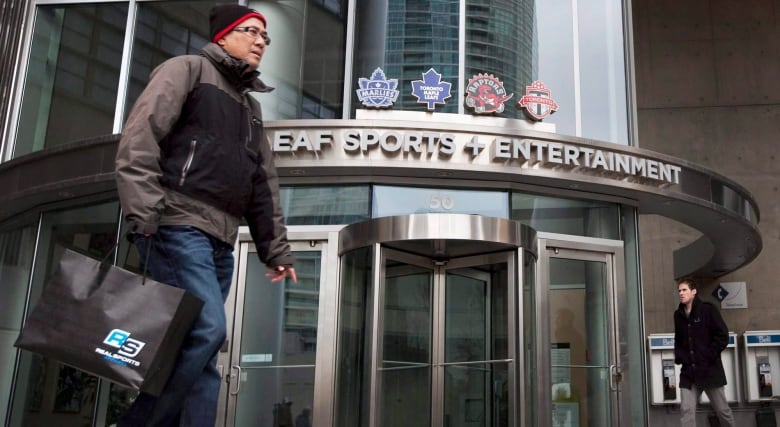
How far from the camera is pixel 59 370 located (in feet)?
30.5

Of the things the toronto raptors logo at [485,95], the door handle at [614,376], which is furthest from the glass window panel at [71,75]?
the door handle at [614,376]

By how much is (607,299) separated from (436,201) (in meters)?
2.21

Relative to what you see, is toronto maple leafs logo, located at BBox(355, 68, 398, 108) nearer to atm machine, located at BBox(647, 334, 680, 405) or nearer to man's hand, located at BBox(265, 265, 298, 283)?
man's hand, located at BBox(265, 265, 298, 283)

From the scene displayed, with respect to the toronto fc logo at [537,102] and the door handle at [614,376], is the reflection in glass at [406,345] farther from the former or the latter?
the toronto fc logo at [537,102]

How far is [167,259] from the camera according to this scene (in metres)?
2.68

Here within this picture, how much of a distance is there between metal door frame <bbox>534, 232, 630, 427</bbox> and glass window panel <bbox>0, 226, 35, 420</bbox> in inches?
249

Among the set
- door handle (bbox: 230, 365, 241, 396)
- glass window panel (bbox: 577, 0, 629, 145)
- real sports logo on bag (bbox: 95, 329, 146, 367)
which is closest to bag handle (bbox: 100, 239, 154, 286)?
real sports logo on bag (bbox: 95, 329, 146, 367)

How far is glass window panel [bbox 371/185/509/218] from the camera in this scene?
8602mm

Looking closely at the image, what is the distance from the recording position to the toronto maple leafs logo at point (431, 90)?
28.7 ft

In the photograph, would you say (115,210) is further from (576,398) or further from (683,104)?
(683,104)

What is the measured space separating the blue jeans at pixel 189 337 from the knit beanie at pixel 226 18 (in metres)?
0.87

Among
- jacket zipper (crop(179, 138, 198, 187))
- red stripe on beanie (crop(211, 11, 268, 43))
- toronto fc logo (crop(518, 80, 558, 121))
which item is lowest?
jacket zipper (crop(179, 138, 198, 187))

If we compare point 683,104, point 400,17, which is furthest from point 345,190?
point 683,104

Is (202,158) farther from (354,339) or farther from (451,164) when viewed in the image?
(451,164)
